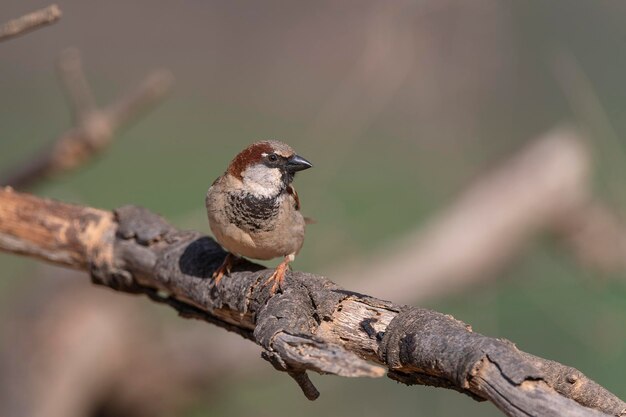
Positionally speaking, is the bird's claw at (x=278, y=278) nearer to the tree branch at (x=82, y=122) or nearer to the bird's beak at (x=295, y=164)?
the bird's beak at (x=295, y=164)

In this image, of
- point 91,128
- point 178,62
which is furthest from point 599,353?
point 178,62

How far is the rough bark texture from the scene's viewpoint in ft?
5.99

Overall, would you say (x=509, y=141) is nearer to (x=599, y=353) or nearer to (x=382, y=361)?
(x=599, y=353)

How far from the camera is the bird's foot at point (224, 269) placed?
8.89 feet

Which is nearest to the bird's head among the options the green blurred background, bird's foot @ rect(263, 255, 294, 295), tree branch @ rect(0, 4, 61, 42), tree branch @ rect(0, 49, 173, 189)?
bird's foot @ rect(263, 255, 294, 295)

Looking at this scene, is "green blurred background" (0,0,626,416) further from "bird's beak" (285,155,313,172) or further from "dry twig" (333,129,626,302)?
"bird's beak" (285,155,313,172)

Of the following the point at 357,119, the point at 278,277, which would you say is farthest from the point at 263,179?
the point at 357,119

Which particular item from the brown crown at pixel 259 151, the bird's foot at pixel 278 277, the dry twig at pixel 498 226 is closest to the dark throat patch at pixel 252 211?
the brown crown at pixel 259 151

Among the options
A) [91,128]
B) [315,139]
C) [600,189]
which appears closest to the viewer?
[91,128]

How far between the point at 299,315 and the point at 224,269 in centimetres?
64

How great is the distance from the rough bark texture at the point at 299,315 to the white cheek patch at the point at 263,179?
262 millimetres

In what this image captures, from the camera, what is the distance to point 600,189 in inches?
207

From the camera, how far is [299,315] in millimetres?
2158

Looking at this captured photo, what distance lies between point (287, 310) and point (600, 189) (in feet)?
11.9
